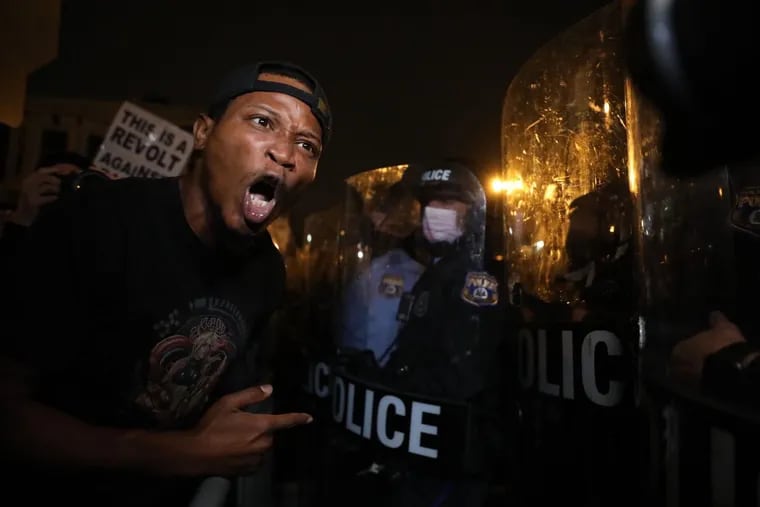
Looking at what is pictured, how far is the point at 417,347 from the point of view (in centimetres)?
Answer: 282

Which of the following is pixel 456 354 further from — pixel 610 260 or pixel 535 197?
pixel 610 260

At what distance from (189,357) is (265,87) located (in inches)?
35.7

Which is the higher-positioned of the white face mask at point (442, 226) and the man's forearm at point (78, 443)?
the white face mask at point (442, 226)

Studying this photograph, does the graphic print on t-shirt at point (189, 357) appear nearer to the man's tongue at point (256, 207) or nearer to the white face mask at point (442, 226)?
the man's tongue at point (256, 207)

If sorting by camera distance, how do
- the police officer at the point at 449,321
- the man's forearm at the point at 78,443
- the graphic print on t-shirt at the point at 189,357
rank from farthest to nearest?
the police officer at the point at 449,321
the graphic print on t-shirt at the point at 189,357
the man's forearm at the point at 78,443

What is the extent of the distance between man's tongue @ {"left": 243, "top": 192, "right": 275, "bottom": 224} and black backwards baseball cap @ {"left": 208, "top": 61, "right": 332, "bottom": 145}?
13.1 inches

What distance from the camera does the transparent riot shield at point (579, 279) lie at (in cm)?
156

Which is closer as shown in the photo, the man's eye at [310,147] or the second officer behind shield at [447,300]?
the man's eye at [310,147]

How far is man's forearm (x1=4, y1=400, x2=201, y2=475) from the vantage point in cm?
120

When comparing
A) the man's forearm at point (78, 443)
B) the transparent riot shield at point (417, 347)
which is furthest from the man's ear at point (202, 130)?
the transparent riot shield at point (417, 347)

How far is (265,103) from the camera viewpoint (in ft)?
5.40

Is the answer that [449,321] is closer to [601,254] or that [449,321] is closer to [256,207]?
[601,254]

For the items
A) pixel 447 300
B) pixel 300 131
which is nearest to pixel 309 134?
pixel 300 131

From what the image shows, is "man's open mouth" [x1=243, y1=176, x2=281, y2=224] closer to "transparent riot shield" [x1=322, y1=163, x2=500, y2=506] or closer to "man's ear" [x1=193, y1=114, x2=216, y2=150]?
"man's ear" [x1=193, y1=114, x2=216, y2=150]
